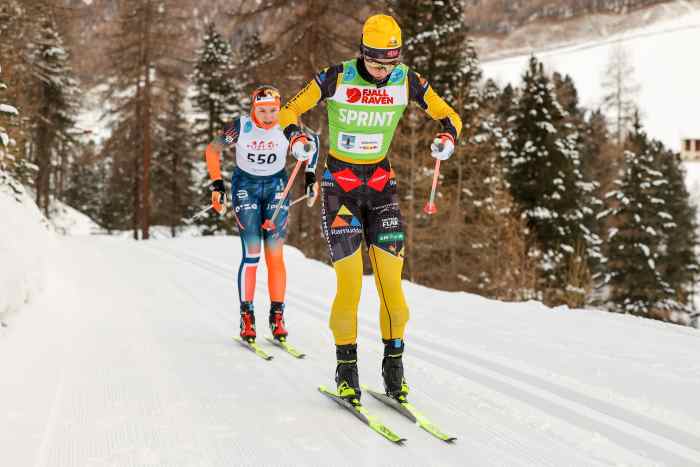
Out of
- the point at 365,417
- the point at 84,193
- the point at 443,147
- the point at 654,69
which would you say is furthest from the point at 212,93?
the point at 654,69

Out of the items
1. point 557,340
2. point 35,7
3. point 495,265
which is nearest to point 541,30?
point 495,265

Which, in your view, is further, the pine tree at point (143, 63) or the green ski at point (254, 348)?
Answer: the pine tree at point (143, 63)

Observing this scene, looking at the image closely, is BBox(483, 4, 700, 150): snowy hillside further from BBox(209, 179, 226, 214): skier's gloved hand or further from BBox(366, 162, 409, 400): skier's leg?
BBox(366, 162, 409, 400): skier's leg

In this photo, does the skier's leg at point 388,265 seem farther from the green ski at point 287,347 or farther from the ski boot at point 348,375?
the green ski at point 287,347

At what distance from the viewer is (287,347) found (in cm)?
532

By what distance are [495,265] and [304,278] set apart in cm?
1536

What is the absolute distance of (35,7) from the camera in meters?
13.4

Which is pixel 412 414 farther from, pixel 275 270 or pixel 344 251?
pixel 275 270

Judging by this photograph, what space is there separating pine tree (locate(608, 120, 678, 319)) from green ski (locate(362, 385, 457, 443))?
25.4 m

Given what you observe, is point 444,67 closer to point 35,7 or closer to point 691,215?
point 35,7

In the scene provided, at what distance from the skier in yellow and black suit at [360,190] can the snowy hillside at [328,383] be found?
16.9 inches

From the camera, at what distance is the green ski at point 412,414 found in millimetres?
3295

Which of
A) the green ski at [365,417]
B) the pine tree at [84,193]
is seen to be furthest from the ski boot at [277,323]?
the pine tree at [84,193]

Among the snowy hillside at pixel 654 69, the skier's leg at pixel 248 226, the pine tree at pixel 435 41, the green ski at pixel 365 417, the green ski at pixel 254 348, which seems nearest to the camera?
the green ski at pixel 365 417
